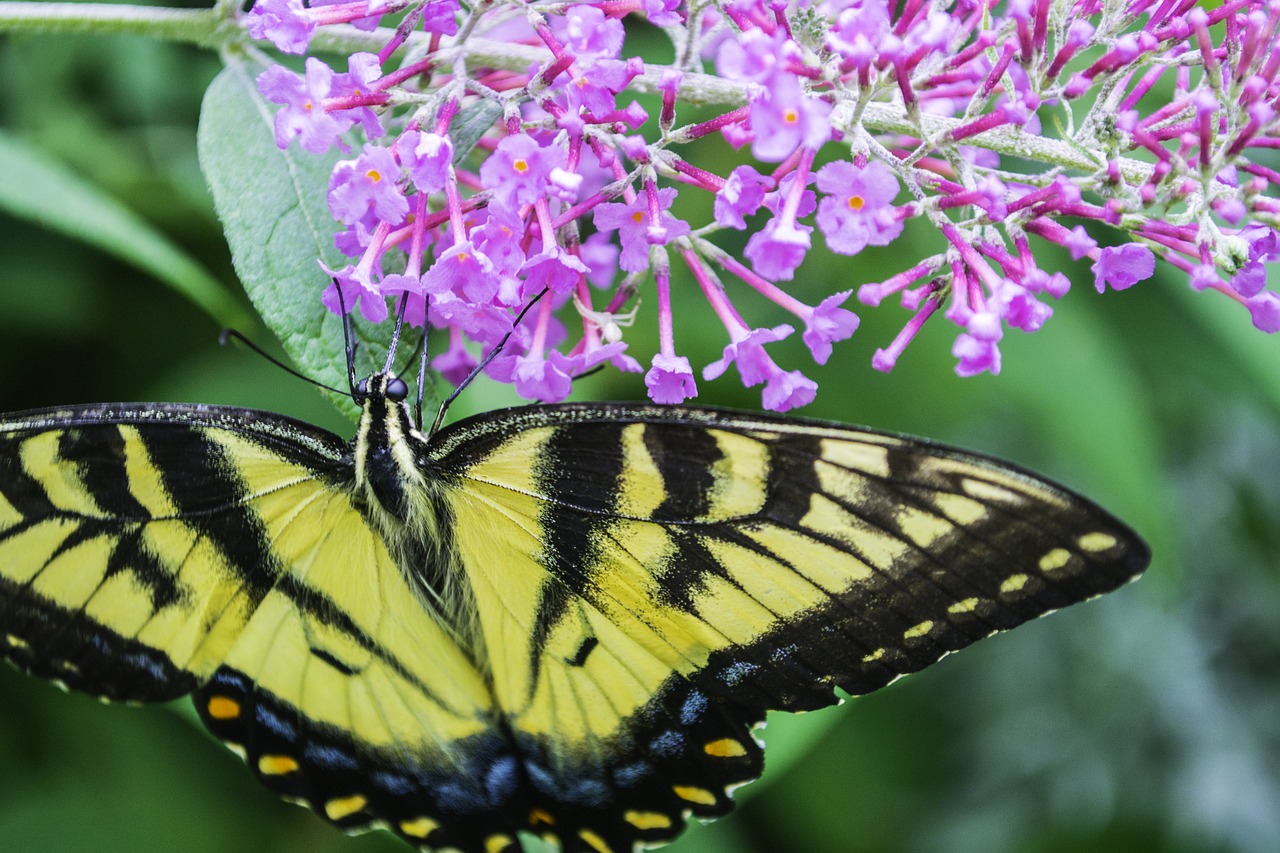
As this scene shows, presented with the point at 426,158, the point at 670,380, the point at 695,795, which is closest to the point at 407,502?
the point at 670,380

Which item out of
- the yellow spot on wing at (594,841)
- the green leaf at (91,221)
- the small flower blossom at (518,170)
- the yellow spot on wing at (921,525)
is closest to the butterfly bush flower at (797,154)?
the small flower blossom at (518,170)

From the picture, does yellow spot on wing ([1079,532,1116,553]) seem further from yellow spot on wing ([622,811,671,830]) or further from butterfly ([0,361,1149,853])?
yellow spot on wing ([622,811,671,830])

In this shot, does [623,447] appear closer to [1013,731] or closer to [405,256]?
[405,256]

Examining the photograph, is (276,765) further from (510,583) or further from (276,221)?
(276,221)

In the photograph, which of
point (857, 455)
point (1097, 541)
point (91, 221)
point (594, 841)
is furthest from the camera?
point (91, 221)

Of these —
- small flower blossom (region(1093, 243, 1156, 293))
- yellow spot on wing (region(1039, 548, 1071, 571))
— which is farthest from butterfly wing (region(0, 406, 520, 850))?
small flower blossom (region(1093, 243, 1156, 293))

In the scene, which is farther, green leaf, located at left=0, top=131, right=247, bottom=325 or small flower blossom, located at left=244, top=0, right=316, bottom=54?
green leaf, located at left=0, top=131, right=247, bottom=325
